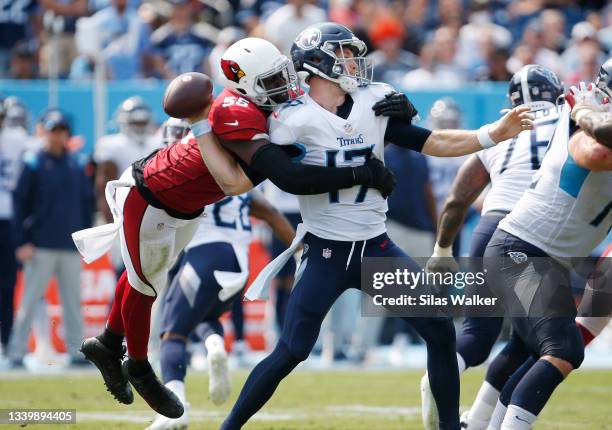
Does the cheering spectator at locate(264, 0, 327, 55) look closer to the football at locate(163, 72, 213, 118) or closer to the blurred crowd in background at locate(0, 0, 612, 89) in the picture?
the blurred crowd in background at locate(0, 0, 612, 89)

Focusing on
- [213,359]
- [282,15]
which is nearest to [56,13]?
[282,15]

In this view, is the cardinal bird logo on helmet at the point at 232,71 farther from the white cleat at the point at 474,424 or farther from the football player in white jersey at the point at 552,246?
the white cleat at the point at 474,424

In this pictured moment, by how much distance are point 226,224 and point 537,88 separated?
2222 millimetres

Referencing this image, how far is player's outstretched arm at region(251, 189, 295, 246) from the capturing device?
7340 mm

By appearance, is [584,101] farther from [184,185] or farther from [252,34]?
[252,34]

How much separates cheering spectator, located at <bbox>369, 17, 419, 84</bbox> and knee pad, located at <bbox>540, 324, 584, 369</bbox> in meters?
7.17

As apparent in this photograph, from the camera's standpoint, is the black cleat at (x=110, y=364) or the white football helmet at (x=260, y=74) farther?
the black cleat at (x=110, y=364)

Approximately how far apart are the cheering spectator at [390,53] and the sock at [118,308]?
261 inches

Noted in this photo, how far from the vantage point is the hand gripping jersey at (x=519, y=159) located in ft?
21.2

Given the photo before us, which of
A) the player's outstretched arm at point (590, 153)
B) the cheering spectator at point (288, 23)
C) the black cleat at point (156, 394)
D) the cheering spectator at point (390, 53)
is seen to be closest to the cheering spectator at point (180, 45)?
the cheering spectator at point (288, 23)

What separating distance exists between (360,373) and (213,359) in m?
3.24

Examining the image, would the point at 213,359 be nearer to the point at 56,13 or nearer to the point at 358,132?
the point at 358,132

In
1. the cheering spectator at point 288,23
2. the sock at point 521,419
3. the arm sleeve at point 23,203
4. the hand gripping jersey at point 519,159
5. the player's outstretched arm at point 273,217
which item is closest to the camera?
the sock at point 521,419

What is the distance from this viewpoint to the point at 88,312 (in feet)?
37.3
